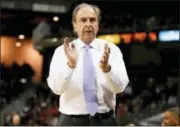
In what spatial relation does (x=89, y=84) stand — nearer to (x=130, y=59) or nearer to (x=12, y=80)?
(x=130, y=59)

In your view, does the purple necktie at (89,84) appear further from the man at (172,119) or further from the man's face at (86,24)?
the man at (172,119)

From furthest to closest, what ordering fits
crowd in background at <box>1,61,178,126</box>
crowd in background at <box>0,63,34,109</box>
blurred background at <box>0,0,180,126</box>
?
crowd in background at <box>0,63,34,109</box>
crowd in background at <box>1,61,178,126</box>
blurred background at <box>0,0,180,126</box>

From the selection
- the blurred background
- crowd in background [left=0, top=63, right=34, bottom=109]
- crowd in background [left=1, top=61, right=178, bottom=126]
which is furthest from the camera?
crowd in background [left=0, top=63, right=34, bottom=109]

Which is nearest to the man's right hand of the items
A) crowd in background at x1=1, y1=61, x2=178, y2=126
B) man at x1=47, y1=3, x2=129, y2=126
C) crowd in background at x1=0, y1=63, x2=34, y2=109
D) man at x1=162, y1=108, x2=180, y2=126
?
man at x1=47, y1=3, x2=129, y2=126

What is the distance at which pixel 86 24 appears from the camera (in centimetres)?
124

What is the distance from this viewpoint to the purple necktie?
1269 millimetres

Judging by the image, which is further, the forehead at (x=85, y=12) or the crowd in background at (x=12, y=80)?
the crowd in background at (x=12, y=80)

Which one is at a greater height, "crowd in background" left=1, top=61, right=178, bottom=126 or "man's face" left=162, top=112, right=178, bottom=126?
"man's face" left=162, top=112, right=178, bottom=126

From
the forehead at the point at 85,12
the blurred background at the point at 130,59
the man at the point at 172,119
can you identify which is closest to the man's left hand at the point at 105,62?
the forehead at the point at 85,12

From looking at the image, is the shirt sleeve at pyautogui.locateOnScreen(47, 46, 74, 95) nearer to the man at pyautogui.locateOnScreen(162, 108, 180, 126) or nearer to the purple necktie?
the purple necktie

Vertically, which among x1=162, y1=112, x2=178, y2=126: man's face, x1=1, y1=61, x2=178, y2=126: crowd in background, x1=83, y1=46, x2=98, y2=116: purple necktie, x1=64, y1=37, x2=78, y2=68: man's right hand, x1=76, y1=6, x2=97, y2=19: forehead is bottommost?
x1=1, y1=61, x2=178, y2=126: crowd in background

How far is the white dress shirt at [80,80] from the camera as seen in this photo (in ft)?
4.04

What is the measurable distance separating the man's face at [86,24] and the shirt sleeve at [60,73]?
7 centimetres

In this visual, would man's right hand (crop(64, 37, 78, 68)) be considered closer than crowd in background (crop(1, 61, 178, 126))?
Yes
